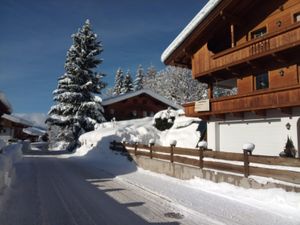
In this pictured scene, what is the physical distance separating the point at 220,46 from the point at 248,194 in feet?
44.3

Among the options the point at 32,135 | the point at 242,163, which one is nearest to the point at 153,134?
the point at 242,163

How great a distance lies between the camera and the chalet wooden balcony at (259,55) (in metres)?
13.2

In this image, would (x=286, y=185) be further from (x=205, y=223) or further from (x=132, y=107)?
(x=132, y=107)

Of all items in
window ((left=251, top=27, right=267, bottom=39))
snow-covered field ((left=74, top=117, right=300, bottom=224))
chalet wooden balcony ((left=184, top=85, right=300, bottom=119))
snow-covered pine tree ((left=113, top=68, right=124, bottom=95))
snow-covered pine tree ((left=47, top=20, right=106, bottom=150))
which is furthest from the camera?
snow-covered pine tree ((left=113, top=68, right=124, bottom=95))

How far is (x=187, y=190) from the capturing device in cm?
991

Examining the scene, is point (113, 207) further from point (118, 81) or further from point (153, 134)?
point (118, 81)

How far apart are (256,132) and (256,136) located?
21 cm

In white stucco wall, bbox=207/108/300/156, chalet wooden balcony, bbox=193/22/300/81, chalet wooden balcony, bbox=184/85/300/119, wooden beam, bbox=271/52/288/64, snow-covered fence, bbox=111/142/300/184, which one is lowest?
snow-covered fence, bbox=111/142/300/184

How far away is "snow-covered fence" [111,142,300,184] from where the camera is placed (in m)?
Answer: 8.12

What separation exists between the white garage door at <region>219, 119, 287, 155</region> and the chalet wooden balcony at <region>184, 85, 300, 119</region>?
2.76ft

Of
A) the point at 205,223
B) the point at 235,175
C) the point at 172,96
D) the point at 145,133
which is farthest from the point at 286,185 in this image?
the point at 172,96

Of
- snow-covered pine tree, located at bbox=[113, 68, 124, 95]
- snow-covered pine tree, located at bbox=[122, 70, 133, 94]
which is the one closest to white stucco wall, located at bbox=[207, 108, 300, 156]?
snow-covered pine tree, located at bbox=[122, 70, 133, 94]

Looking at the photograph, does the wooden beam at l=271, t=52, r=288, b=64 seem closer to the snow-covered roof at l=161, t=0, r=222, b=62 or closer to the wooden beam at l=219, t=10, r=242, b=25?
the wooden beam at l=219, t=10, r=242, b=25

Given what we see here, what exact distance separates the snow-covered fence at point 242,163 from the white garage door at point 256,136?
3778mm
